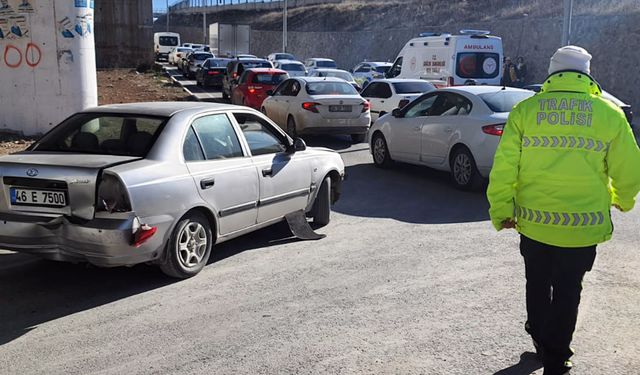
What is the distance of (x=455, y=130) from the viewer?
1000 cm

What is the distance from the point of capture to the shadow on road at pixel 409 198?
27.6 ft

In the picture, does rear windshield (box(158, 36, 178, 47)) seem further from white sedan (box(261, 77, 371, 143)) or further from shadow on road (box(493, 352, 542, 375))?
shadow on road (box(493, 352, 542, 375))

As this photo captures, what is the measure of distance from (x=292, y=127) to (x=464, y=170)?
20.4 ft

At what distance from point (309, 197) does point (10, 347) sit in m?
3.74

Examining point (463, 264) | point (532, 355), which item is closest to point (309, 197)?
point (463, 264)

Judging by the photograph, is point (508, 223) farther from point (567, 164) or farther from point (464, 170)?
point (464, 170)

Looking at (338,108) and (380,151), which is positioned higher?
(338,108)

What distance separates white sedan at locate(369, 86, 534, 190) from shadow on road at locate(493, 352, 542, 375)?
A: 18.0 ft

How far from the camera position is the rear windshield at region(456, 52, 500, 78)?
18.7 metres

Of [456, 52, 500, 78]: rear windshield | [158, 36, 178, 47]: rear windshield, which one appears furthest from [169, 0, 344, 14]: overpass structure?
[456, 52, 500, 78]: rear windshield

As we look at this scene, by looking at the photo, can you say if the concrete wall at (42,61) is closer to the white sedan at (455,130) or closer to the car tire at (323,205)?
the white sedan at (455,130)

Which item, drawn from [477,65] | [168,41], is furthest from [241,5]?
[477,65]

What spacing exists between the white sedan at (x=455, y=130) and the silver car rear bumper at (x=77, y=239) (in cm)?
561

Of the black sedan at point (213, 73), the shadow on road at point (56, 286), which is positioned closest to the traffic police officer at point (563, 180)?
the shadow on road at point (56, 286)
